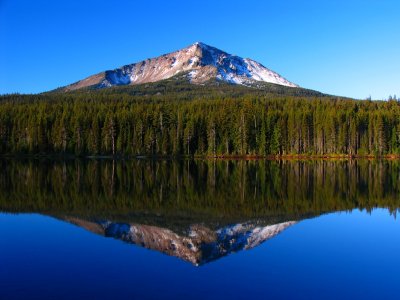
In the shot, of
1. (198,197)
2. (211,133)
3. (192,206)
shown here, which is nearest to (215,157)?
(211,133)

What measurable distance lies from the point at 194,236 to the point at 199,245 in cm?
175

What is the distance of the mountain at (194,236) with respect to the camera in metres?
18.6

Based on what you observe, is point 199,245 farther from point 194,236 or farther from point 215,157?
point 215,157

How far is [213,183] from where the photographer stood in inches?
1834

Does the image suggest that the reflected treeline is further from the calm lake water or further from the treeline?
the treeline

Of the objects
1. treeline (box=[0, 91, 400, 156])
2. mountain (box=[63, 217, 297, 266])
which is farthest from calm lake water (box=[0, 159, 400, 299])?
treeline (box=[0, 91, 400, 156])

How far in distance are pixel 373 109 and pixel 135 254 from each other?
13447 centimetres

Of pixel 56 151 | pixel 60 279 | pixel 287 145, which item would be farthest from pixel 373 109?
pixel 60 279

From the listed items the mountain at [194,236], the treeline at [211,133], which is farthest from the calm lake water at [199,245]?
the treeline at [211,133]

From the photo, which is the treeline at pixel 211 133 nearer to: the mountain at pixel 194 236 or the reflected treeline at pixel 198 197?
the reflected treeline at pixel 198 197

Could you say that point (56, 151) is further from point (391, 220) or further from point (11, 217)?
point (391, 220)

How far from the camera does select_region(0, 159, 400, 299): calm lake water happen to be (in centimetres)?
1412

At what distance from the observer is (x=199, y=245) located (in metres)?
19.6

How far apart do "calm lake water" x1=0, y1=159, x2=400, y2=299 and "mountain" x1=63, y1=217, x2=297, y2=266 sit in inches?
2.0
